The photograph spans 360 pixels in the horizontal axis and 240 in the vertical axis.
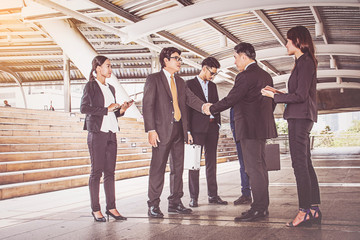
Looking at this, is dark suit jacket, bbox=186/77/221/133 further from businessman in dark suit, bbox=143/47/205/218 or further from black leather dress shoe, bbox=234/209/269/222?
black leather dress shoe, bbox=234/209/269/222

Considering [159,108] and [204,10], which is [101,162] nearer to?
[159,108]

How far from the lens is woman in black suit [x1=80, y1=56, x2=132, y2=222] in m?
3.77

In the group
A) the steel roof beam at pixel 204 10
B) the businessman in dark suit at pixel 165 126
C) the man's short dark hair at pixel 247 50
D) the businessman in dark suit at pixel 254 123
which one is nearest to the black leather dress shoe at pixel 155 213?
the businessman in dark suit at pixel 165 126

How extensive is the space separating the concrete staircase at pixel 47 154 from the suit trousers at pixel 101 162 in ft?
8.66

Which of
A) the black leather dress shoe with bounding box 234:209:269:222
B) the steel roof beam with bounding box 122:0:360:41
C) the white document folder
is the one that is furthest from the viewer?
the steel roof beam with bounding box 122:0:360:41

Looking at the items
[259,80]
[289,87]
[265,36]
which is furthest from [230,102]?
[265,36]

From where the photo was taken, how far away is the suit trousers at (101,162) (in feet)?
12.3

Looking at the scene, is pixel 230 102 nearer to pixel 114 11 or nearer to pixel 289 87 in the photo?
pixel 289 87

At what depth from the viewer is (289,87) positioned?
3.36 m

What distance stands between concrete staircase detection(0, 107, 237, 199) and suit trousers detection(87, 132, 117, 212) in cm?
264

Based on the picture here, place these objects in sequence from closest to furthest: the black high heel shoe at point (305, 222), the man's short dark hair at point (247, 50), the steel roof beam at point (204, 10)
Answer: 1. the black high heel shoe at point (305, 222)
2. the man's short dark hair at point (247, 50)
3. the steel roof beam at point (204, 10)

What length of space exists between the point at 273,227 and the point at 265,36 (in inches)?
410

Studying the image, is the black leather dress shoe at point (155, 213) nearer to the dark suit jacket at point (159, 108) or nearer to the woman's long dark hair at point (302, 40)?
the dark suit jacket at point (159, 108)

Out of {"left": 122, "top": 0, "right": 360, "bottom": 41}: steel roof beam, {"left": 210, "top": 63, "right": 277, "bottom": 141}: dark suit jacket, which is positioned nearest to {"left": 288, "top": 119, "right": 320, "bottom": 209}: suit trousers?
{"left": 210, "top": 63, "right": 277, "bottom": 141}: dark suit jacket
